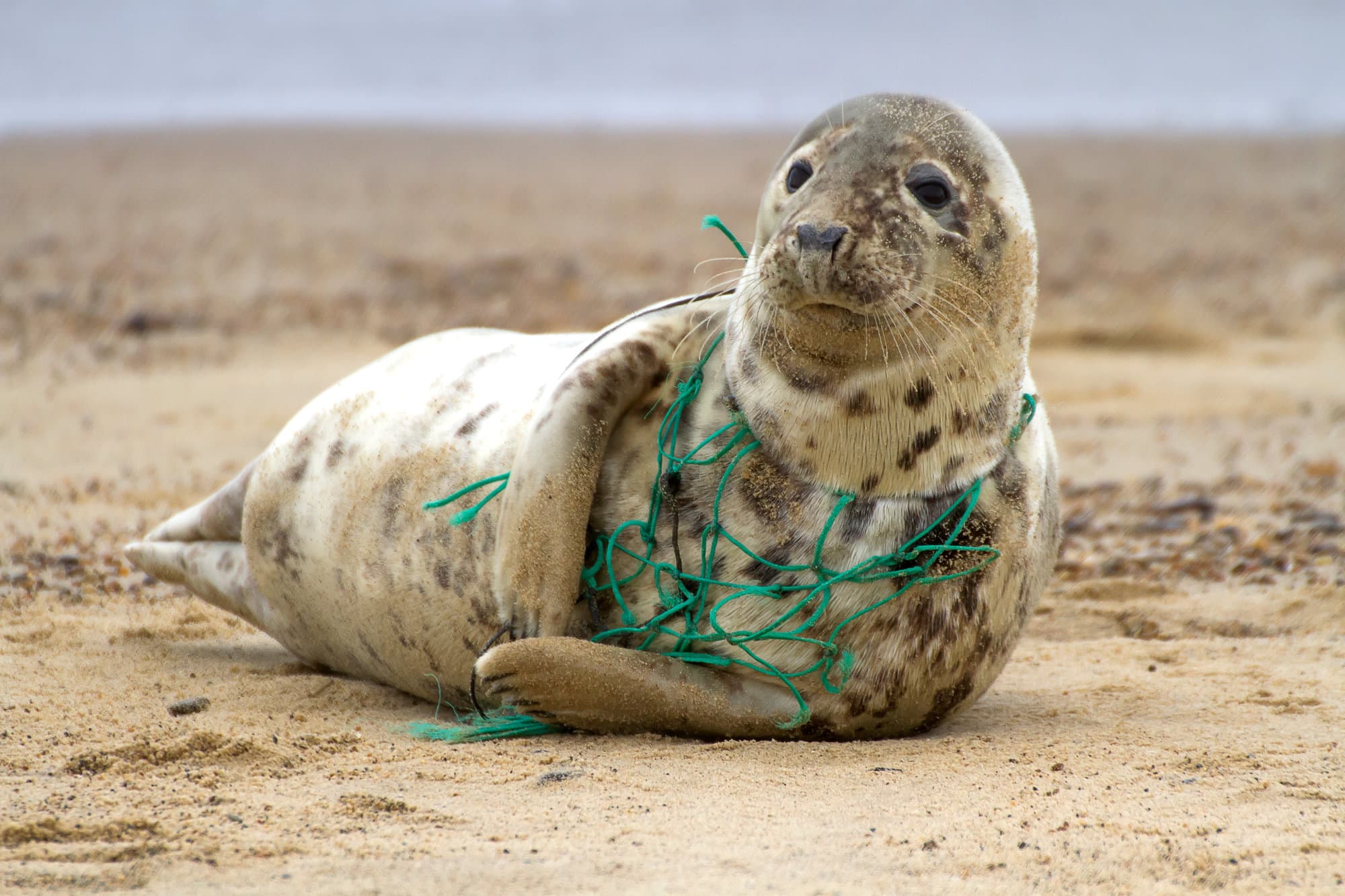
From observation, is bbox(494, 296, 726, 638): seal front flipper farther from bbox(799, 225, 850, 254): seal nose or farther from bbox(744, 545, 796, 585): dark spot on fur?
bbox(799, 225, 850, 254): seal nose

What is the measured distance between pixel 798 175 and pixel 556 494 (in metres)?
0.79

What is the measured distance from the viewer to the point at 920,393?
2.84 metres

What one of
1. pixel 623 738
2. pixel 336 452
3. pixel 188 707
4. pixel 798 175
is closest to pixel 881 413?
pixel 798 175

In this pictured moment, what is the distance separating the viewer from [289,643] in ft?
12.4

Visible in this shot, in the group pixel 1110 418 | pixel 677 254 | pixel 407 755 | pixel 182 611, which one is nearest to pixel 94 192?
pixel 677 254

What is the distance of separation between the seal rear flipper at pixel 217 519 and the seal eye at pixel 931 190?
1920mm

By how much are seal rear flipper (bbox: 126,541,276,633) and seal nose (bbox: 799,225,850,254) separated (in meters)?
1.81

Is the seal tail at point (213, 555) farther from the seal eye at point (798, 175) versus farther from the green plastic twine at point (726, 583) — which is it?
the seal eye at point (798, 175)

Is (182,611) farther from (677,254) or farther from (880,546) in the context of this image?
(677,254)

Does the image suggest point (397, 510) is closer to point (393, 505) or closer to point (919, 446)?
point (393, 505)

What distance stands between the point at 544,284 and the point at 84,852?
9321 mm

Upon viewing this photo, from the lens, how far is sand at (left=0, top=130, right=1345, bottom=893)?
2.37 m


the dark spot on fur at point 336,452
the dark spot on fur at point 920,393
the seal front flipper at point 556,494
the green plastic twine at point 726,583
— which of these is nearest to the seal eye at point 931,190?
the dark spot on fur at point 920,393

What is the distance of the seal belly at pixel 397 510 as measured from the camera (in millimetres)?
3254
